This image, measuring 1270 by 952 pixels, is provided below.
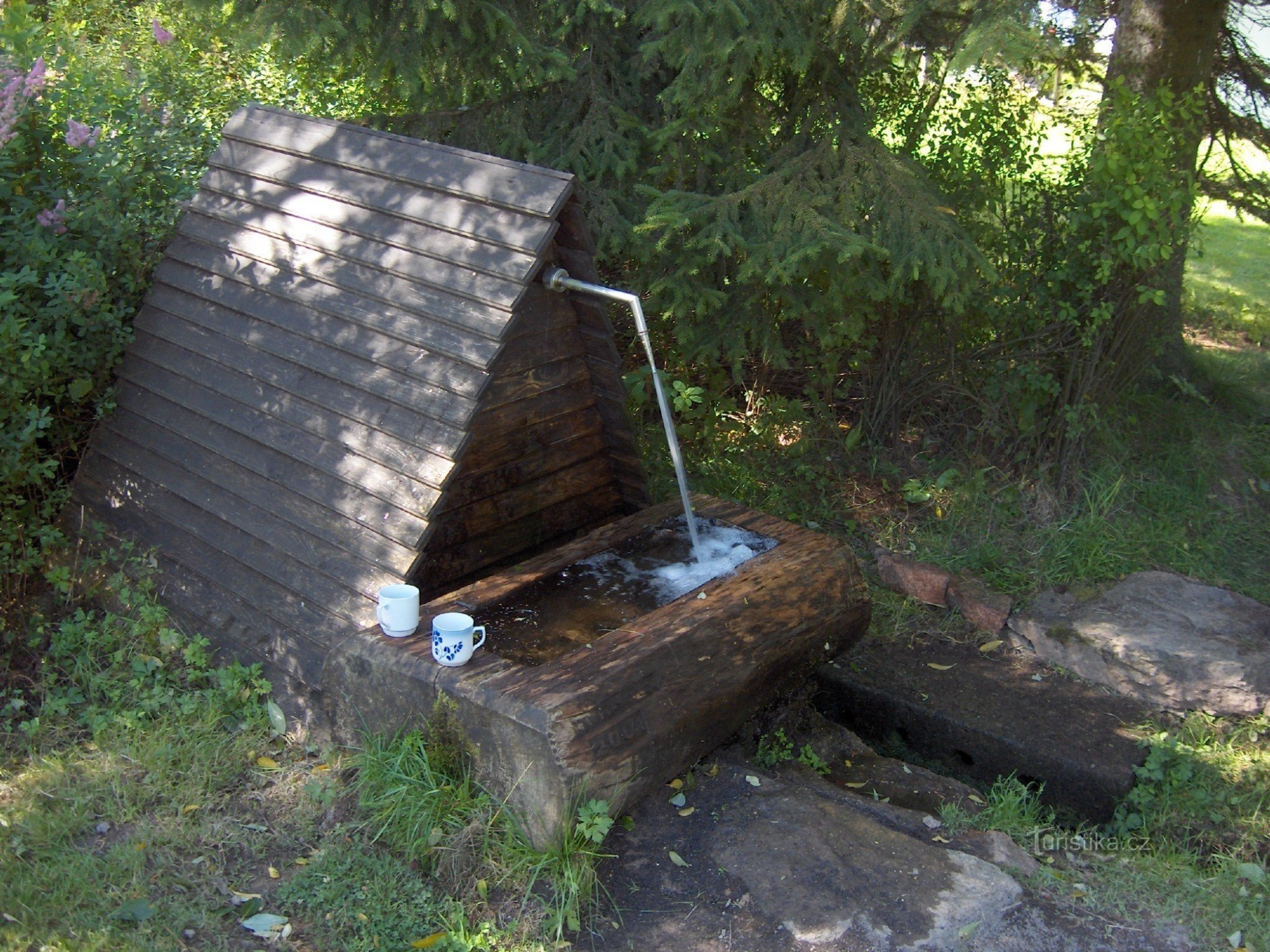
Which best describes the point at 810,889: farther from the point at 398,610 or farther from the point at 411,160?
the point at 411,160

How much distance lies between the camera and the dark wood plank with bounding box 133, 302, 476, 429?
3.71 metres

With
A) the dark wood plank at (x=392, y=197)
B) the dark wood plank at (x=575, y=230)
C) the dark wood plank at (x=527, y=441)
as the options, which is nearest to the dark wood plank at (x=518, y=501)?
the dark wood plank at (x=527, y=441)

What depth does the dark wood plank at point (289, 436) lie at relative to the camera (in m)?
3.71

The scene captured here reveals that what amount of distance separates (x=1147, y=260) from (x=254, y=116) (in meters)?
4.13

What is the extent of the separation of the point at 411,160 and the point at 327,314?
27.0 inches

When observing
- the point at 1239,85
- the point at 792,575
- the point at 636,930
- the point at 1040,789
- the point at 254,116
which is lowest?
the point at 636,930

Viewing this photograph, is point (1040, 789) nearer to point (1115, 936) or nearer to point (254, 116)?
point (1115, 936)

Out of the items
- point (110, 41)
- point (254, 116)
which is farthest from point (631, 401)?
point (110, 41)

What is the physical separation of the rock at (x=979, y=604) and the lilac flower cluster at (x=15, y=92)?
4534 mm

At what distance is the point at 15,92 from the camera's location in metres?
4.29

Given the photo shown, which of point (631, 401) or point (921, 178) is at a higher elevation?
point (921, 178)

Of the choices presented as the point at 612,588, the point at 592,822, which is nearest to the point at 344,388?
the point at 612,588

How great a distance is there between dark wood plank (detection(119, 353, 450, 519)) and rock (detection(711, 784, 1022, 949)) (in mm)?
1544

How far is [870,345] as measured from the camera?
18.5 ft
